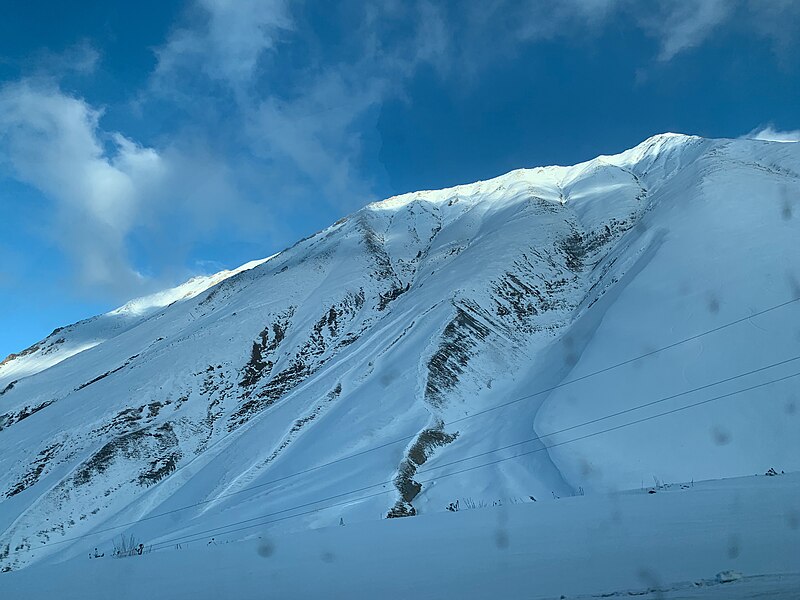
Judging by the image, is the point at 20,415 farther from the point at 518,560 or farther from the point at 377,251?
the point at 518,560

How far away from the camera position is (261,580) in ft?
18.0

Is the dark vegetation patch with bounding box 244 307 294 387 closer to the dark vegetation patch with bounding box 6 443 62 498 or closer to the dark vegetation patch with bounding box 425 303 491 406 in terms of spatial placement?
the dark vegetation patch with bounding box 6 443 62 498

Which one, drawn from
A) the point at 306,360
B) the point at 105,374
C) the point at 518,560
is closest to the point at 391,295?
the point at 306,360

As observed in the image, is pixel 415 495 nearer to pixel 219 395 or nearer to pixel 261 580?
pixel 261 580

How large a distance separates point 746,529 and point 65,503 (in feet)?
111

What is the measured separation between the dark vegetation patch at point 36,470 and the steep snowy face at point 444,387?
0.64ft

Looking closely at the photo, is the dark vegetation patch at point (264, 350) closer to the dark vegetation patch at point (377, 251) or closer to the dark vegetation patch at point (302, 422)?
the dark vegetation patch at point (302, 422)

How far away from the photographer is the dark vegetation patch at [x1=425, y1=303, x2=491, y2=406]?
28622mm

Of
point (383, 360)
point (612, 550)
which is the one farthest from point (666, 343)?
point (612, 550)

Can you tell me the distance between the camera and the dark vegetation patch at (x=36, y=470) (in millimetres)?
31719

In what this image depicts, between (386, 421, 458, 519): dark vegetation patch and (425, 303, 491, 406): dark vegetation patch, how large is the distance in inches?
112

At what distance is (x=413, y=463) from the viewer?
2122cm

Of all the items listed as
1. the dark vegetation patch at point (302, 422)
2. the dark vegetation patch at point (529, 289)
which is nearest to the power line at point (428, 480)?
the dark vegetation patch at point (302, 422)

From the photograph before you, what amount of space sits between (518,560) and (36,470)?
1558 inches
